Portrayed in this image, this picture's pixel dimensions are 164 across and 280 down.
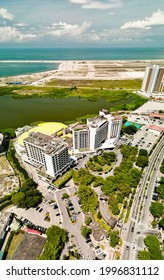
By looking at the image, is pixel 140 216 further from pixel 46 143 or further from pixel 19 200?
pixel 46 143

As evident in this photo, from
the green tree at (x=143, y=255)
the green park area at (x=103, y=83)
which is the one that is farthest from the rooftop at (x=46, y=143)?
the green park area at (x=103, y=83)

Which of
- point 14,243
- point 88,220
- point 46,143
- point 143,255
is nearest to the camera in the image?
point 143,255

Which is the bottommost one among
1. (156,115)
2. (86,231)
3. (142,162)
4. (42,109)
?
(86,231)

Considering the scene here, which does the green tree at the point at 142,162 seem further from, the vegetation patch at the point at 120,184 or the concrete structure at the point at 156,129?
the concrete structure at the point at 156,129

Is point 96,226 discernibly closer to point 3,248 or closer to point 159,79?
point 3,248

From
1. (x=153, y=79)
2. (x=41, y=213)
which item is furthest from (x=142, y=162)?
(x=153, y=79)
